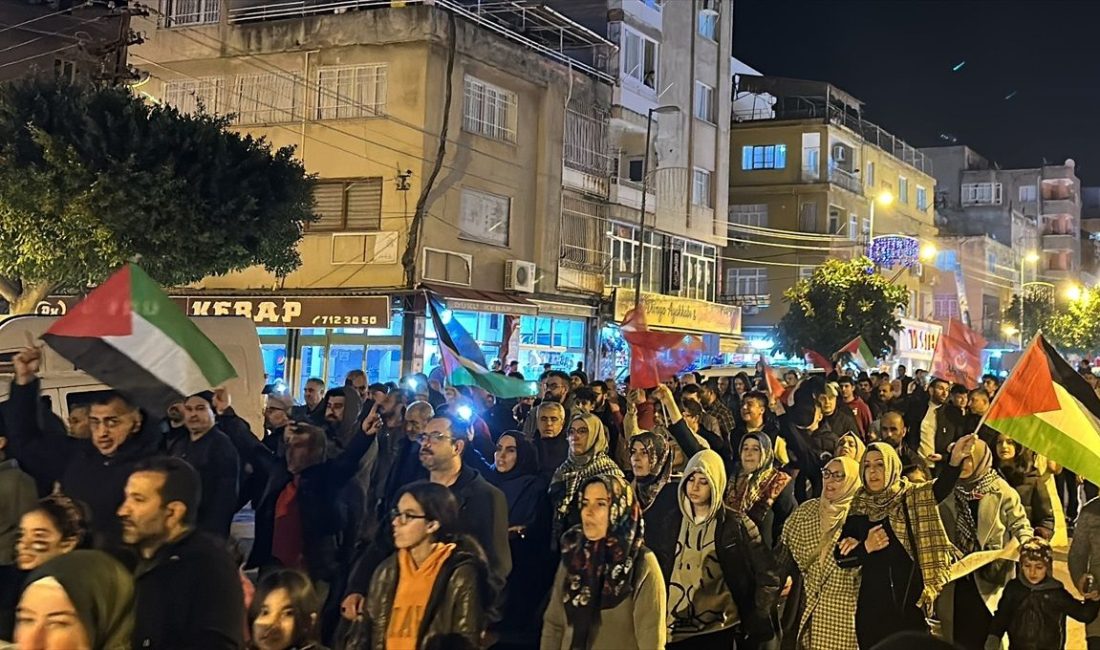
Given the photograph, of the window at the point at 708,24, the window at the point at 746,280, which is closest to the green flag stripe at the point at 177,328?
the window at the point at 708,24

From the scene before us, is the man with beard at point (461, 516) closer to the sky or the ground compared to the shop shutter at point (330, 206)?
closer to the ground

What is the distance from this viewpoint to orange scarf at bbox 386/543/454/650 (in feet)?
12.6

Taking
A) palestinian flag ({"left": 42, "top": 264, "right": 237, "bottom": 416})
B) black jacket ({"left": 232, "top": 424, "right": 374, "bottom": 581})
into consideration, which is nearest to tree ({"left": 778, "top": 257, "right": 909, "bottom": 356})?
black jacket ({"left": 232, "top": 424, "right": 374, "bottom": 581})

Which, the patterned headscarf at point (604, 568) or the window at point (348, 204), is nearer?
the patterned headscarf at point (604, 568)

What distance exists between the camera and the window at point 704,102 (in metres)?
31.0

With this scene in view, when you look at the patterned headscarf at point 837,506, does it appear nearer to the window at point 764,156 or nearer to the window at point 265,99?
the window at point 265,99

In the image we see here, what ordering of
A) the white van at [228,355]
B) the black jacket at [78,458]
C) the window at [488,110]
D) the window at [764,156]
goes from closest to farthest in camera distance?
the black jacket at [78,458] < the white van at [228,355] < the window at [488,110] < the window at [764,156]

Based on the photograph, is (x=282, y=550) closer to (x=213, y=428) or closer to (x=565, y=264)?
(x=213, y=428)

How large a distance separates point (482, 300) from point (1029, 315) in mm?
36471

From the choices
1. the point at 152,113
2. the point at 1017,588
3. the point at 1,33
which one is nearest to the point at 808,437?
the point at 1017,588

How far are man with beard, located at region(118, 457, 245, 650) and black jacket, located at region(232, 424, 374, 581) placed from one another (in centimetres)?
202

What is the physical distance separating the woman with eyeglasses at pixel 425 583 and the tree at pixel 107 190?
12.0 meters

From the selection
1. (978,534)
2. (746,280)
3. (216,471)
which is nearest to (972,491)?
(978,534)

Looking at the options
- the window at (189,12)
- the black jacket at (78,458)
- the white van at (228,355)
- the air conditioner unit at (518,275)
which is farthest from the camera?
the window at (189,12)
